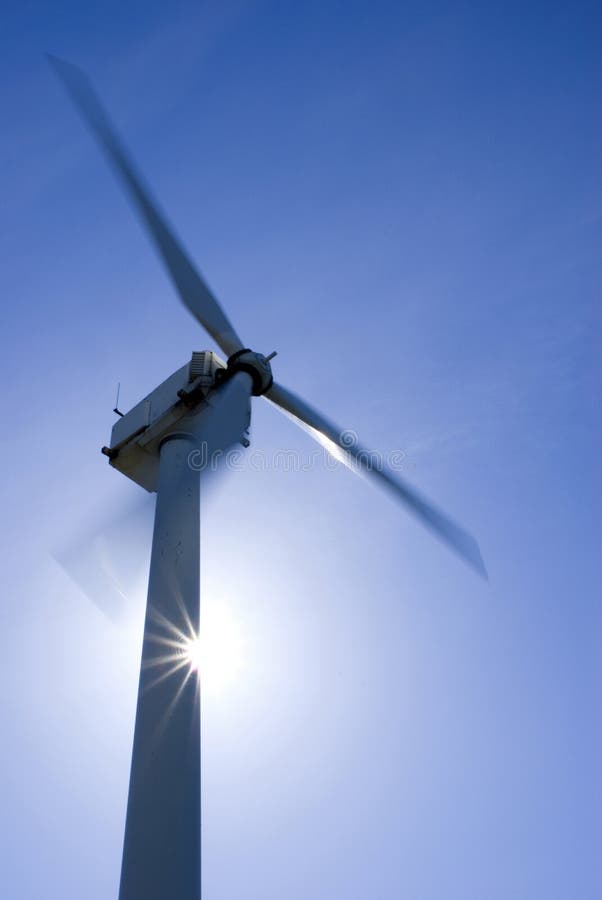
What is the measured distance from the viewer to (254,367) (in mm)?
11828

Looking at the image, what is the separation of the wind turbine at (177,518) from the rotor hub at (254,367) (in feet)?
0.06

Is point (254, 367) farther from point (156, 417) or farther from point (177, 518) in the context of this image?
point (177, 518)

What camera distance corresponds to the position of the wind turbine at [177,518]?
21.5 ft

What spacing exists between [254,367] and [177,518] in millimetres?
3490

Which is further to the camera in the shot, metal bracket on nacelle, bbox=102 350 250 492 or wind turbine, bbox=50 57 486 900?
metal bracket on nacelle, bbox=102 350 250 492

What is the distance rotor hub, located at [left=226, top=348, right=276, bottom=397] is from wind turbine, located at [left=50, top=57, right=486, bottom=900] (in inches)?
0.7

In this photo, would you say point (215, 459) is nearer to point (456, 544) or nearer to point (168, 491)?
point (168, 491)

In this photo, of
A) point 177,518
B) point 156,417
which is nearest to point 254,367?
point 156,417

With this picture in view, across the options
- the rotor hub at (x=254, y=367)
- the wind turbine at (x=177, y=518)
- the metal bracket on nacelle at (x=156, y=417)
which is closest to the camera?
the wind turbine at (x=177, y=518)

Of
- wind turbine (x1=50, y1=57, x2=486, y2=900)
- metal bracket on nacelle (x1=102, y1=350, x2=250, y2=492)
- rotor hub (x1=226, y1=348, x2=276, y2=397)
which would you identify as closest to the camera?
wind turbine (x1=50, y1=57, x2=486, y2=900)

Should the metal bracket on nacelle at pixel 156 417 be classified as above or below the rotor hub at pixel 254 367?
below

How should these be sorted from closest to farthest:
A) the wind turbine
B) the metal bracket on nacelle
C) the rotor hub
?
the wind turbine
the metal bracket on nacelle
the rotor hub

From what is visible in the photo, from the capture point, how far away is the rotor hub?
464 inches

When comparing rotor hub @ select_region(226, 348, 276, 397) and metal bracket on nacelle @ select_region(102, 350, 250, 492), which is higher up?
rotor hub @ select_region(226, 348, 276, 397)
